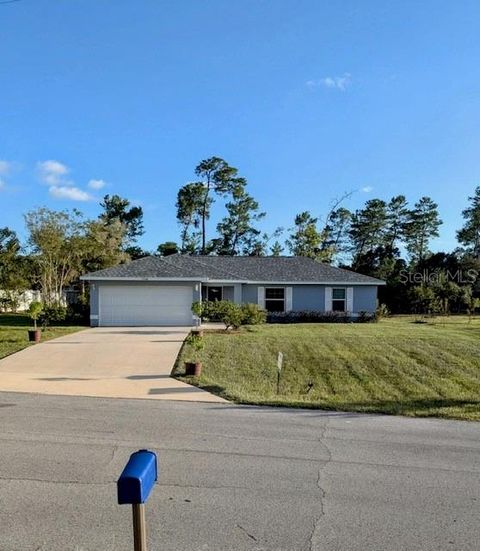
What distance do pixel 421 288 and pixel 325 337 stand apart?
19472 mm

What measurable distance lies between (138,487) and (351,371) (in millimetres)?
11605

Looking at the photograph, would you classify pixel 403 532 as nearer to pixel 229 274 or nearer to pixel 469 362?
pixel 469 362

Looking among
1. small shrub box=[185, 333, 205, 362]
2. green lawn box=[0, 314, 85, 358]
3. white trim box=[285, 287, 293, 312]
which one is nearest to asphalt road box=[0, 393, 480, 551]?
small shrub box=[185, 333, 205, 362]

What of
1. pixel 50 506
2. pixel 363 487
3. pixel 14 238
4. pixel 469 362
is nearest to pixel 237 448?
pixel 363 487

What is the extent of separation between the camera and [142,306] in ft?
81.0

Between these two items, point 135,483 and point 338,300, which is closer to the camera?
point 135,483

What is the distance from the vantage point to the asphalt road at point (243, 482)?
3785 millimetres

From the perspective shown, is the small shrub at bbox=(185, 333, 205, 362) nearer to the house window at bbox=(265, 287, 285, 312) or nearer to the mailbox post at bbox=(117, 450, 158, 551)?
the mailbox post at bbox=(117, 450, 158, 551)

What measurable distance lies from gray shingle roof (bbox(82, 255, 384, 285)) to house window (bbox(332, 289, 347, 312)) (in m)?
0.71

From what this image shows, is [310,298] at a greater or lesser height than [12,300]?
greater

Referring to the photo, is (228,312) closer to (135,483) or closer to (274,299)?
(274,299)

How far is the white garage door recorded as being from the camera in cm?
2458

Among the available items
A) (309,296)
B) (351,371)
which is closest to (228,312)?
(351,371)

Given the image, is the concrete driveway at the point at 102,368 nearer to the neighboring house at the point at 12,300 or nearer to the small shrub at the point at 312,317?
the small shrub at the point at 312,317
